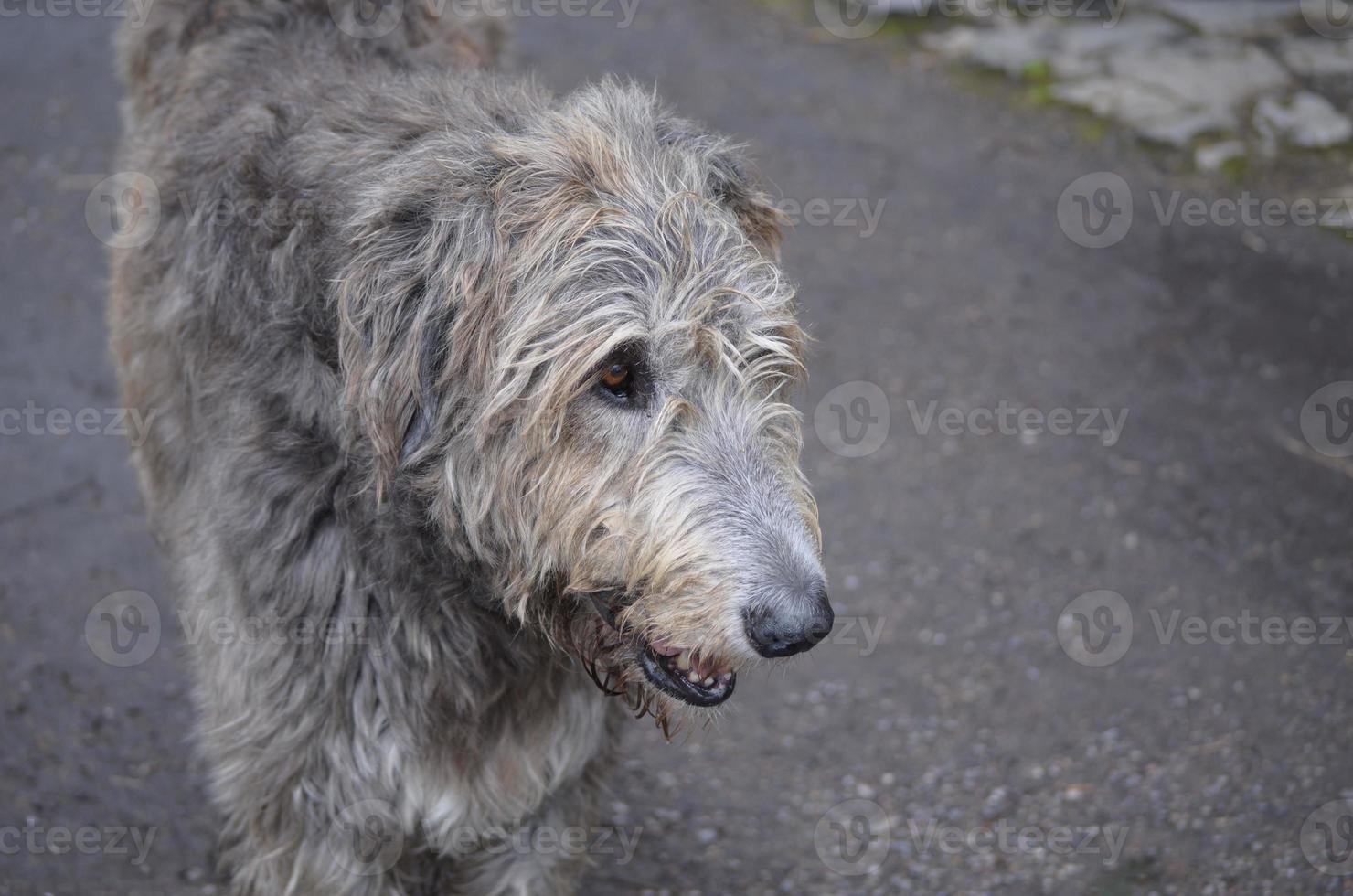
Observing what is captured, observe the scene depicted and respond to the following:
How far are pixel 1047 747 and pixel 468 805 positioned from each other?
2.27 m

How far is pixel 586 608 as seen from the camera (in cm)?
282

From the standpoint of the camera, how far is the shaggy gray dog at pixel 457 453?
2.68m

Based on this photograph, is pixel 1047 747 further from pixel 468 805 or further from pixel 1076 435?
pixel 468 805

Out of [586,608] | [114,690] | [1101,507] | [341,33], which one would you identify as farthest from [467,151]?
[1101,507]
